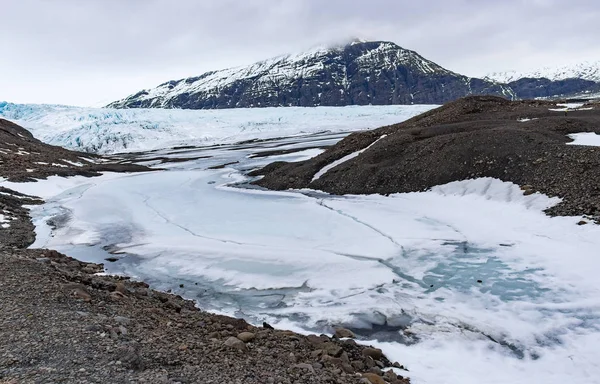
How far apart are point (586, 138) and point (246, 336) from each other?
19606mm

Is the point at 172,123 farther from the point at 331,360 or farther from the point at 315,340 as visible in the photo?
the point at 331,360

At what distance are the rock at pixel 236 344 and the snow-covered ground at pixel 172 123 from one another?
92075 millimetres

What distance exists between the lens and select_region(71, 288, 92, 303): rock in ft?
23.7

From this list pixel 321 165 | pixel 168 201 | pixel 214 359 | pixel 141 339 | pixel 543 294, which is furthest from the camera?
pixel 321 165

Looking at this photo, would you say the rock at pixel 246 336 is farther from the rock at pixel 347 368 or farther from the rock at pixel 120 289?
the rock at pixel 120 289

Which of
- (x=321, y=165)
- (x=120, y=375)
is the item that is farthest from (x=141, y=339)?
(x=321, y=165)

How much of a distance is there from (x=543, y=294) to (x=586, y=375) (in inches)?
116

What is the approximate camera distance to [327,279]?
10.8 metres

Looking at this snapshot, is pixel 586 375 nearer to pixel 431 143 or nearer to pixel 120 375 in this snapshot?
pixel 120 375

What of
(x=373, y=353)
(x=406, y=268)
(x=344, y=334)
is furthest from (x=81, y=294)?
(x=406, y=268)

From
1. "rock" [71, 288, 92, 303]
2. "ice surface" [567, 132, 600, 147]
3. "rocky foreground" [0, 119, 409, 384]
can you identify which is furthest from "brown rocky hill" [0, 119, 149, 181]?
"ice surface" [567, 132, 600, 147]

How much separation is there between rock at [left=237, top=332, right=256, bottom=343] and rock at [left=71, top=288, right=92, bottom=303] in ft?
9.02

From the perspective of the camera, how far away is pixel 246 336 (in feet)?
21.4

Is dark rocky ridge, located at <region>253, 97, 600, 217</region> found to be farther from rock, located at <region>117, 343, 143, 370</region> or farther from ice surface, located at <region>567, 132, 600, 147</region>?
rock, located at <region>117, 343, 143, 370</region>
